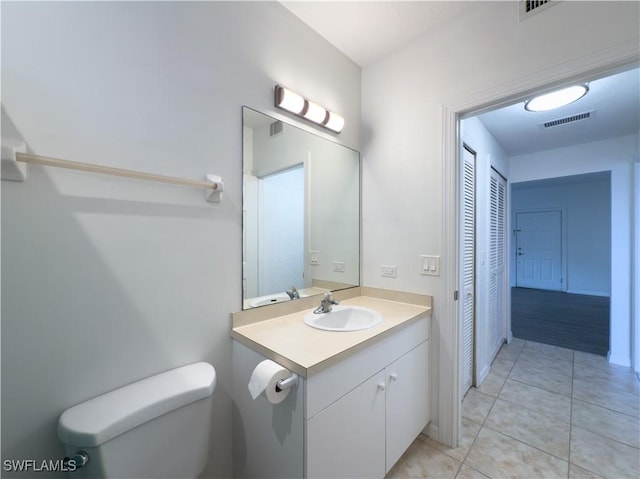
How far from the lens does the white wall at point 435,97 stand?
1.22m

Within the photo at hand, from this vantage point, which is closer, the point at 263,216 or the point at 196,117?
the point at 196,117

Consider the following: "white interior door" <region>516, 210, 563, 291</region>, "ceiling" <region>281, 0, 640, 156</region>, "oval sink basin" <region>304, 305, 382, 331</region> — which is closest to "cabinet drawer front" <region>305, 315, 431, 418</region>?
"oval sink basin" <region>304, 305, 382, 331</region>

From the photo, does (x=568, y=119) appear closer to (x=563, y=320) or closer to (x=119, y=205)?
(x=563, y=320)

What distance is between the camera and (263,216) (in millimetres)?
1463

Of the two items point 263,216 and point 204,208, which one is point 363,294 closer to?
point 263,216

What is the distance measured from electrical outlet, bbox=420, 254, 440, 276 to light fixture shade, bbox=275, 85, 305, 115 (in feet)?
3.93

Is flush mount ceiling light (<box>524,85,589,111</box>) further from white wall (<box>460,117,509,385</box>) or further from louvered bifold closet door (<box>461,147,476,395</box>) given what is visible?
louvered bifold closet door (<box>461,147,476,395</box>)

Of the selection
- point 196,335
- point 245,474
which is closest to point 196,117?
point 196,335

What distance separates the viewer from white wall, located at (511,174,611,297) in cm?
546

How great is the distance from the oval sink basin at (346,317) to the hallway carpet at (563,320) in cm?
306

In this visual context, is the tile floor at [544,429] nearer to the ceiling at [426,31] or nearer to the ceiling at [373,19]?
the ceiling at [426,31]

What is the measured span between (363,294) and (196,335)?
1.22 meters

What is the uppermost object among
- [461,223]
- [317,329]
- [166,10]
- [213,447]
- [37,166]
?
[166,10]

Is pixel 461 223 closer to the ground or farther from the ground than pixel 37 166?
closer to the ground
